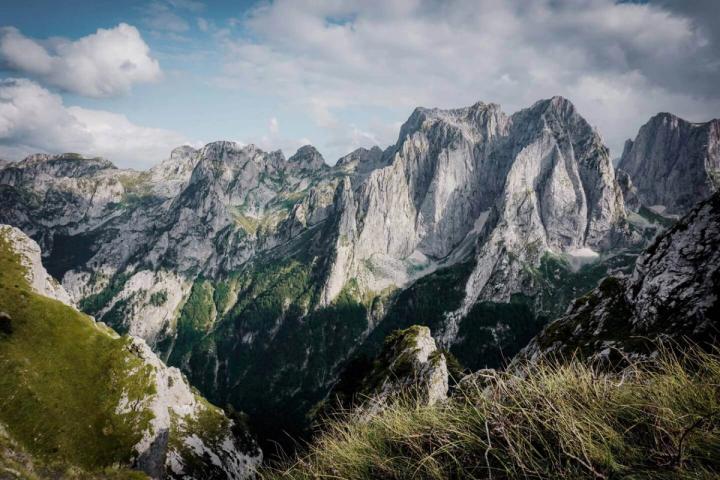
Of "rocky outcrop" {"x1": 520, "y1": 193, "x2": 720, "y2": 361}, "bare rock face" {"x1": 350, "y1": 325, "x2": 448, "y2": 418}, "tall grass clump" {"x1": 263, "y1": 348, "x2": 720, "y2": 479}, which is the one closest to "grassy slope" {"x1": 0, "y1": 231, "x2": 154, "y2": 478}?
"bare rock face" {"x1": 350, "y1": 325, "x2": 448, "y2": 418}

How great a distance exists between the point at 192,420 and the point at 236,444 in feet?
37.3

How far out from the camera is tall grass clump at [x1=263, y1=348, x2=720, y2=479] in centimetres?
262

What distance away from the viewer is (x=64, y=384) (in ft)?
138

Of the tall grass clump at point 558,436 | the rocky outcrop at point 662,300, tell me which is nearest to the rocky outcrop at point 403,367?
the rocky outcrop at point 662,300

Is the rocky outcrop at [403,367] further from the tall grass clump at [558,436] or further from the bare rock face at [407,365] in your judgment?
the tall grass clump at [558,436]

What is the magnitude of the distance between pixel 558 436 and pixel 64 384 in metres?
54.9

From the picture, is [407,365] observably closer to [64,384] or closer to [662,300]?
[662,300]

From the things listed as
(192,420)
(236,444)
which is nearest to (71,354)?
(192,420)

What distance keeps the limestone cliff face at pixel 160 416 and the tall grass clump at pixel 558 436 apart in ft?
96.6

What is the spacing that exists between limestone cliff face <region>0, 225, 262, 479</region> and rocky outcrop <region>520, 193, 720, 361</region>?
28.3m

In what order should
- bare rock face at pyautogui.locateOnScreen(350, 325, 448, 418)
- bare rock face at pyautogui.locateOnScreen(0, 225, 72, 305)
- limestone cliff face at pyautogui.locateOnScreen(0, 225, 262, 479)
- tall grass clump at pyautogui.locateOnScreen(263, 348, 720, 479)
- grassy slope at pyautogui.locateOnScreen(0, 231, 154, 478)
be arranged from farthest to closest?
1. bare rock face at pyautogui.locateOnScreen(0, 225, 72, 305)
2. limestone cliff face at pyautogui.locateOnScreen(0, 225, 262, 479)
3. bare rock face at pyautogui.locateOnScreen(350, 325, 448, 418)
4. grassy slope at pyautogui.locateOnScreen(0, 231, 154, 478)
5. tall grass clump at pyautogui.locateOnScreen(263, 348, 720, 479)

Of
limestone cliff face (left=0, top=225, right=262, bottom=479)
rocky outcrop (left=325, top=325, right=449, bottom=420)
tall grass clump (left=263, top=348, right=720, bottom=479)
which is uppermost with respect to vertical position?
tall grass clump (left=263, top=348, right=720, bottom=479)

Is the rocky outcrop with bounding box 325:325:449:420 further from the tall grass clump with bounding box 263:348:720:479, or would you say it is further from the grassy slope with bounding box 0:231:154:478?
the tall grass clump with bounding box 263:348:720:479

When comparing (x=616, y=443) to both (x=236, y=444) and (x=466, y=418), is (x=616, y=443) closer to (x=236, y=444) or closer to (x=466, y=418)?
(x=466, y=418)
